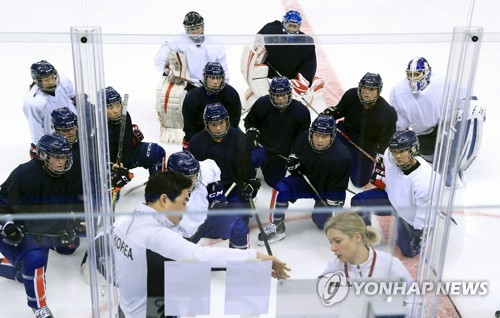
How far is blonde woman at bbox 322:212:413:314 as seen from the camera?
1.77 metres

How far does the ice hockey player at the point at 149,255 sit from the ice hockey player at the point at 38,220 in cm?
15

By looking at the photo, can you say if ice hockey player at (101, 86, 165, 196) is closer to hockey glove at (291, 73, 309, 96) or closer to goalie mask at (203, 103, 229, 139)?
goalie mask at (203, 103, 229, 139)

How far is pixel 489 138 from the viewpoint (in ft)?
13.6

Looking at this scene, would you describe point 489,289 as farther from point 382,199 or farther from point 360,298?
point 382,199

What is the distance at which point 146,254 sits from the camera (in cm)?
184

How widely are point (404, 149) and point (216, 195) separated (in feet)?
2.87

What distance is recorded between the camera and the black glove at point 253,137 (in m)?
3.58

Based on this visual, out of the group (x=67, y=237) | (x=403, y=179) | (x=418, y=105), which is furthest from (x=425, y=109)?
(x=67, y=237)

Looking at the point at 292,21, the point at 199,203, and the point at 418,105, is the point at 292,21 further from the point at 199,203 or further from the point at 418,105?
the point at 199,203

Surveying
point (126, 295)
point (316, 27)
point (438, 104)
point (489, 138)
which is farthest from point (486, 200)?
point (316, 27)

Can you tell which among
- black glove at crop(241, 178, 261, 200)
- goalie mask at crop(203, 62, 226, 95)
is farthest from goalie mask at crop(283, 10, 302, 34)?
black glove at crop(241, 178, 261, 200)

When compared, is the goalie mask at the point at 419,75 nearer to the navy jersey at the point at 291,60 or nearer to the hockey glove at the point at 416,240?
the navy jersey at the point at 291,60

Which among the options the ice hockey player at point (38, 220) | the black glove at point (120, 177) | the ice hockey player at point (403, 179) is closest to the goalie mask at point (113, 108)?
the black glove at point (120, 177)

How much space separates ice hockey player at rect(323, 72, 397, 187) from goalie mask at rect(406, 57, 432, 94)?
22cm
